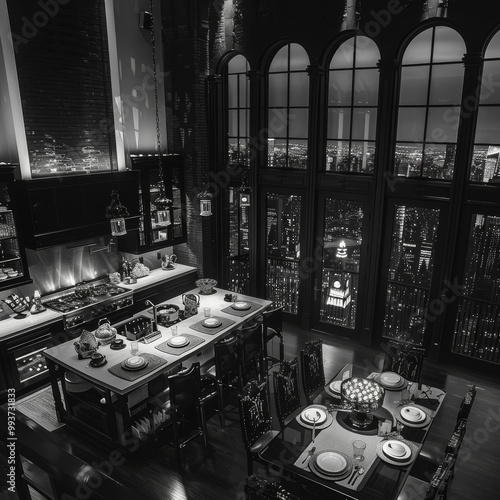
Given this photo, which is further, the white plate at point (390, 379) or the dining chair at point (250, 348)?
the dining chair at point (250, 348)

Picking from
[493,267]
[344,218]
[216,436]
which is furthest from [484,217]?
[216,436]

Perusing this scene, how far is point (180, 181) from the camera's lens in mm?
8094

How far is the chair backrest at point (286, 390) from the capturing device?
14.3 feet

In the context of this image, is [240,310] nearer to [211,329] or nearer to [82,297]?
[211,329]

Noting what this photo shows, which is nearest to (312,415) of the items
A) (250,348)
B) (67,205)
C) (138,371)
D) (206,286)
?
(250,348)

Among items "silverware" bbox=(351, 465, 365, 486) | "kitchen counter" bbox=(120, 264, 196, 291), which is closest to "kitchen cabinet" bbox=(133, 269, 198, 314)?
"kitchen counter" bbox=(120, 264, 196, 291)

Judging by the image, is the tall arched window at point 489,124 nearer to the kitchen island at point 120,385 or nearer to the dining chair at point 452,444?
the dining chair at point 452,444

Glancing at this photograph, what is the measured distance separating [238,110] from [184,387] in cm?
512

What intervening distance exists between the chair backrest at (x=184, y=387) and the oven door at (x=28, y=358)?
2256mm

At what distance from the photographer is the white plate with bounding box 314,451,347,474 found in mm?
3391

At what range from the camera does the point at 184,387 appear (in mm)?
4523

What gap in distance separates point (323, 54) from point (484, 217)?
130 inches

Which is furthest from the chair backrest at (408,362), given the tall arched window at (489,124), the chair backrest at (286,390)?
the tall arched window at (489,124)

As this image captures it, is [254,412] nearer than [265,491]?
No
